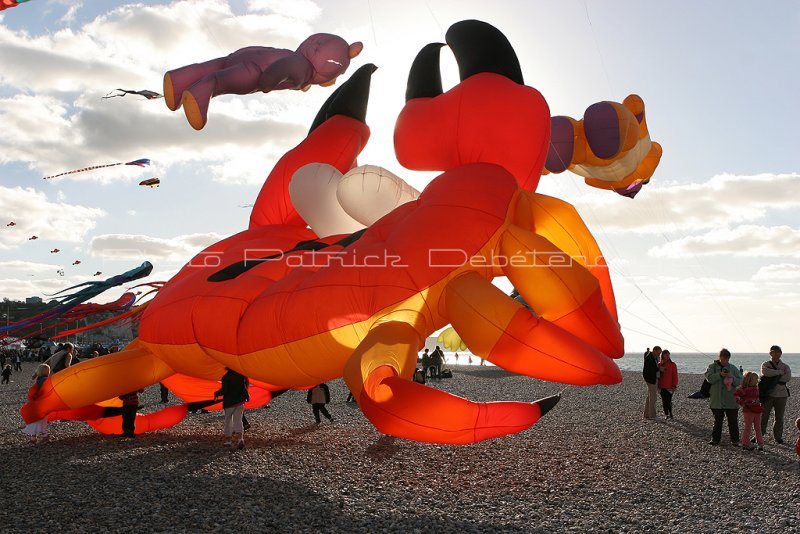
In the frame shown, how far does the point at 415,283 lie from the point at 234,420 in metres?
4.01

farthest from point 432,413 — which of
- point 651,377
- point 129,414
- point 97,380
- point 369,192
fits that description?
point 651,377

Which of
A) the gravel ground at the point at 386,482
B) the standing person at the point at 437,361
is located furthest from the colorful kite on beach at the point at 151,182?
the standing person at the point at 437,361

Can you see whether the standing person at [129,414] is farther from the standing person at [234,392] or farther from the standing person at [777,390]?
the standing person at [777,390]

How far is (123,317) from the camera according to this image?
33.6ft

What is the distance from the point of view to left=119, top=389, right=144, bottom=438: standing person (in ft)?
33.0

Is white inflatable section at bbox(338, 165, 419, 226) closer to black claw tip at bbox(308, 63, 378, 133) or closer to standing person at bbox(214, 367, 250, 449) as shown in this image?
black claw tip at bbox(308, 63, 378, 133)

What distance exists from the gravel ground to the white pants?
0.35 metres

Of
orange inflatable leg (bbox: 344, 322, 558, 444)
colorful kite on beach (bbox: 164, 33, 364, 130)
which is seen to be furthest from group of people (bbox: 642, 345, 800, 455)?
colorful kite on beach (bbox: 164, 33, 364, 130)

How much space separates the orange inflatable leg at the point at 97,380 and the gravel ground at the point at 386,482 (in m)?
0.69

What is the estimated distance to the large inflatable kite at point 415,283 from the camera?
6.02 meters

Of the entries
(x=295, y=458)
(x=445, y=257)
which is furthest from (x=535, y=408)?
(x=295, y=458)

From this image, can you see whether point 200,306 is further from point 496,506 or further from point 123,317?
point 496,506

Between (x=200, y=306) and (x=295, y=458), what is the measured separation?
2.35m

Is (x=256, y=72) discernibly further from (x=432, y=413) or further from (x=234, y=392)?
(x=432, y=413)
